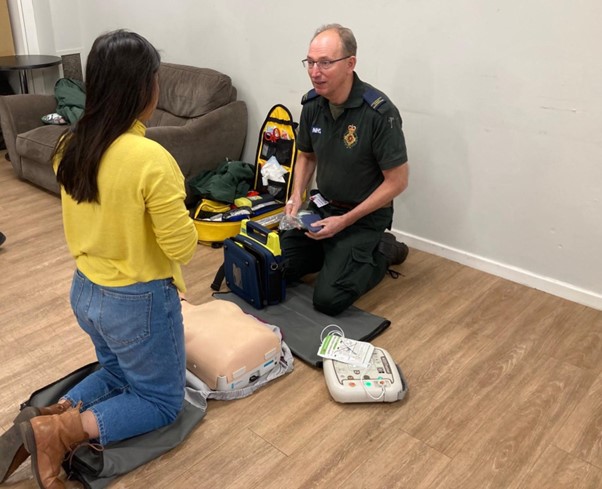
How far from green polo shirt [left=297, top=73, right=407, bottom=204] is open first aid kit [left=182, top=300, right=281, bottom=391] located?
2.62ft

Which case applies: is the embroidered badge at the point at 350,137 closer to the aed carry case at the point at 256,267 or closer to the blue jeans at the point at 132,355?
the aed carry case at the point at 256,267

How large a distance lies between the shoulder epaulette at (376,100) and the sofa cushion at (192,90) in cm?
147

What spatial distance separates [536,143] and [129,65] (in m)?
1.96

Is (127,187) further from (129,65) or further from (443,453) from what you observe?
(443,453)

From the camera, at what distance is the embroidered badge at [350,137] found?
102 inches

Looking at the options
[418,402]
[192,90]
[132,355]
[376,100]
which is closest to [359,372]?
[418,402]

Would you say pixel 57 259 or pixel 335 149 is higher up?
pixel 335 149

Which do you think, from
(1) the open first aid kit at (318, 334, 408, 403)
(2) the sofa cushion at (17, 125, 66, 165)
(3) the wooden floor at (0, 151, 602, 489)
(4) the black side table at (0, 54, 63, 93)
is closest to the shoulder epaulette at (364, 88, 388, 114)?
(3) the wooden floor at (0, 151, 602, 489)

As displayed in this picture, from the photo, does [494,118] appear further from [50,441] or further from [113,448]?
[50,441]

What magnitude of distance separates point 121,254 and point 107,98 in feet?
1.38

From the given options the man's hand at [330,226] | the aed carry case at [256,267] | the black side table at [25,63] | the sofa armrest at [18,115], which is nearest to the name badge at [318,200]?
the man's hand at [330,226]

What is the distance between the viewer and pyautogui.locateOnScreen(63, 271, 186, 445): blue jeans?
1667 mm

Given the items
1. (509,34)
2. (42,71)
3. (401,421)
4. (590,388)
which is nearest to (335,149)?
(509,34)

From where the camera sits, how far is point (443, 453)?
1.92 m
